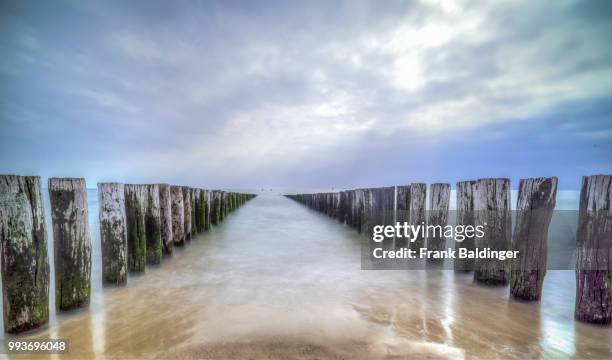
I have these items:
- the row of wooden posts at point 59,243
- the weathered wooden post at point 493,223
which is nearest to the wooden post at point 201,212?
the row of wooden posts at point 59,243

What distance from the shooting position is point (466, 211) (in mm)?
4199

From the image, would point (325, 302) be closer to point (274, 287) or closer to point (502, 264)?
point (274, 287)

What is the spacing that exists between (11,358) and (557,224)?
540 inches

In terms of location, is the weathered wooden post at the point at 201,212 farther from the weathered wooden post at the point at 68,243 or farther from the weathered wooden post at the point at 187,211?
the weathered wooden post at the point at 68,243

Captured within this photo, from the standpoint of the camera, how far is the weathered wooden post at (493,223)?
12.6 ft

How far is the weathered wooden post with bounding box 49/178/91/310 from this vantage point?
308 centimetres

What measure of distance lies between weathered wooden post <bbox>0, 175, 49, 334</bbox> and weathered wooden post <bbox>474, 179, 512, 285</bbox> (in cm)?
487

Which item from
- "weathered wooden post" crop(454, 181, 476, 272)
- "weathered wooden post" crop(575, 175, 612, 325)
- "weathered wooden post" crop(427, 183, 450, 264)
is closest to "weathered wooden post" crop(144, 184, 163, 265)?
"weathered wooden post" crop(427, 183, 450, 264)

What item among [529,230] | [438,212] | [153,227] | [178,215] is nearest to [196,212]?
[178,215]

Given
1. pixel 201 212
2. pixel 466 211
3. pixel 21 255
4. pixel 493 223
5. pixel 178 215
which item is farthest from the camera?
pixel 201 212

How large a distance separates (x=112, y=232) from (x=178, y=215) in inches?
104

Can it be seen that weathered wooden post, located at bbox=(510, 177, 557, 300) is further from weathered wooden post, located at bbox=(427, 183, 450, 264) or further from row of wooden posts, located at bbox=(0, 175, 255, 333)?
row of wooden posts, located at bbox=(0, 175, 255, 333)

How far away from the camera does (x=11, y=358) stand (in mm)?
2264

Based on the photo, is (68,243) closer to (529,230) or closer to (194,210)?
(529,230)
